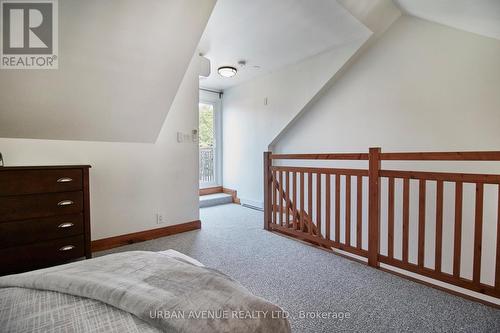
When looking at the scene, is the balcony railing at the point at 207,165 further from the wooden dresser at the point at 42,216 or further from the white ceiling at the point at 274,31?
the wooden dresser at the point at 42,216

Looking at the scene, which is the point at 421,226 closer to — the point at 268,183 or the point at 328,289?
the point at 328,289

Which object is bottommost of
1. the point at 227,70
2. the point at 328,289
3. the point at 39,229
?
the point at 328,289

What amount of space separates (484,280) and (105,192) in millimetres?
4089

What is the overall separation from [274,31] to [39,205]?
284 centimetres

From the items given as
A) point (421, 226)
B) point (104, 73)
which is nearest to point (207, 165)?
point (104, 73)

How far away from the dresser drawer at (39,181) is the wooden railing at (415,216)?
2.04 meters

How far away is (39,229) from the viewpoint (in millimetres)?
1912

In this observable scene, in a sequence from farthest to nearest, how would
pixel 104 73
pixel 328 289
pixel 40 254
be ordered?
1. pixel 104 73
2. pixel 40 254
3. pixel 328 289

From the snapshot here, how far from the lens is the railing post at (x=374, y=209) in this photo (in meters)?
2.13

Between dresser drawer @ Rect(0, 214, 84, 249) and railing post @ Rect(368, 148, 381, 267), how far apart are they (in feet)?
8.27

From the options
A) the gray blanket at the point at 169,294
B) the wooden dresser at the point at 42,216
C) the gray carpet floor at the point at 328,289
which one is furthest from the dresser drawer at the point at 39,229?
the gray blanket at the point at 169,294

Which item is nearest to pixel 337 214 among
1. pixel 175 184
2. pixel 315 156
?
pixel 315 156

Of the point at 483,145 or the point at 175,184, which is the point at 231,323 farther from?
the point at 483,145

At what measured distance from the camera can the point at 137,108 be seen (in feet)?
8.23
